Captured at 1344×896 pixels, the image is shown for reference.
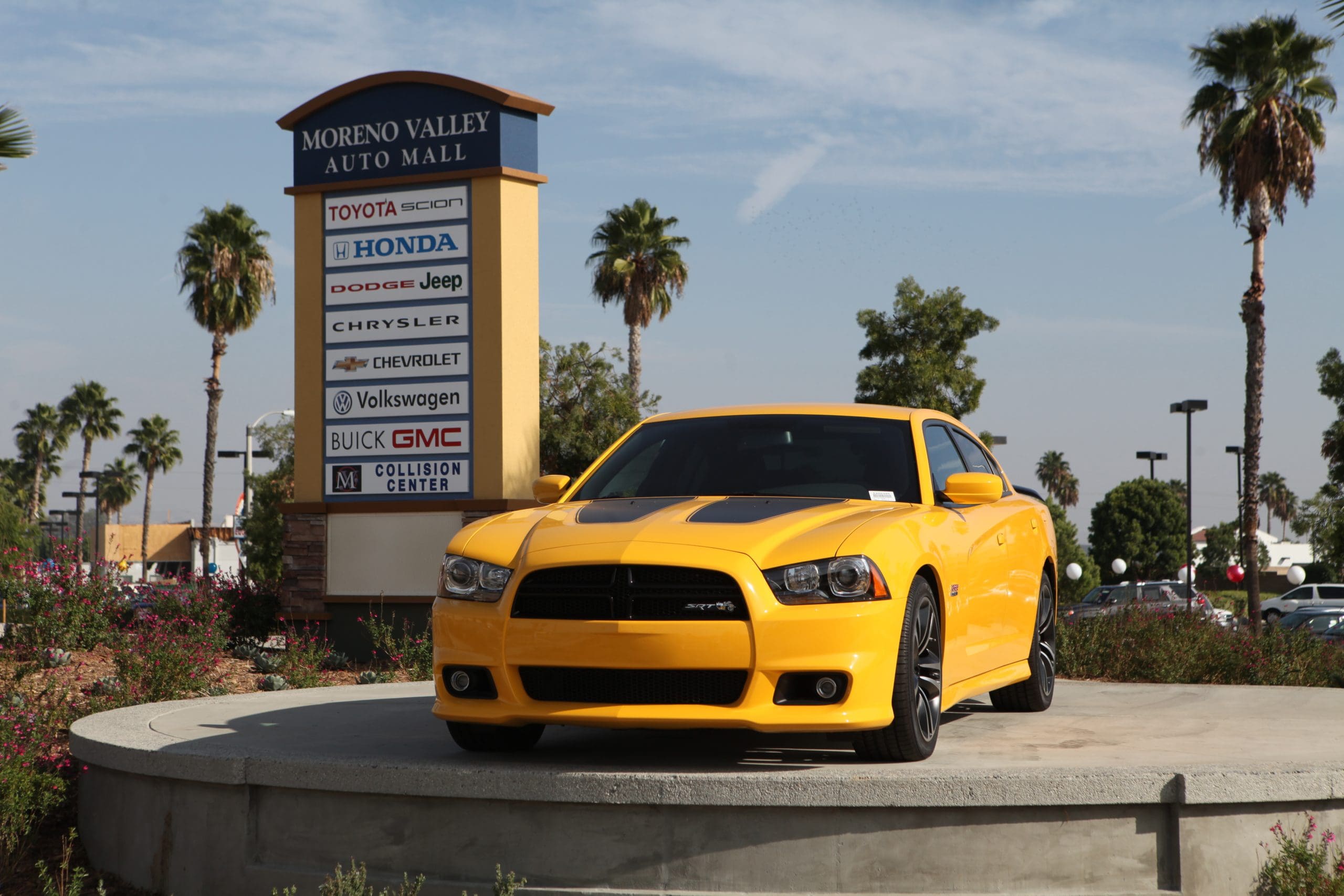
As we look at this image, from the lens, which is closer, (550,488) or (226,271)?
(550,488)

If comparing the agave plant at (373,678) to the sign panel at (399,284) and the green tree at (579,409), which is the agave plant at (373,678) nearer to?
the sign panel at (399,284)

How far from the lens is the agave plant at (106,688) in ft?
31.8

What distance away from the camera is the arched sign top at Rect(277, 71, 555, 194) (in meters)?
15.2

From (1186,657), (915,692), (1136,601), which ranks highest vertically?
(915,692)

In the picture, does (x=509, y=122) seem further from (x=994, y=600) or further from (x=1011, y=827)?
(x=1011, y=827)

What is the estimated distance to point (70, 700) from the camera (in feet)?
31.5

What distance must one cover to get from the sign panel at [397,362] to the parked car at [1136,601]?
7037 mm

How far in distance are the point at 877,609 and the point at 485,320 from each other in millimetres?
10188

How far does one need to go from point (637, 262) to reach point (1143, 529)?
4653 cm

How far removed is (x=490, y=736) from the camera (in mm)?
6184

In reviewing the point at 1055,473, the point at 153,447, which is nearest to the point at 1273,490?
the point at 1055,473

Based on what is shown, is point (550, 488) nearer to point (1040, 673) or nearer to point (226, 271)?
point (1040, 673)

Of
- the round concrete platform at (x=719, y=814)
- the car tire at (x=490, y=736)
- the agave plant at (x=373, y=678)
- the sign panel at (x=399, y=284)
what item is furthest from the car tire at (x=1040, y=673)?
the sign panel at (x=399, y=284)

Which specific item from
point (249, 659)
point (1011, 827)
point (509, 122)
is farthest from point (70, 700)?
point (509, 122)
